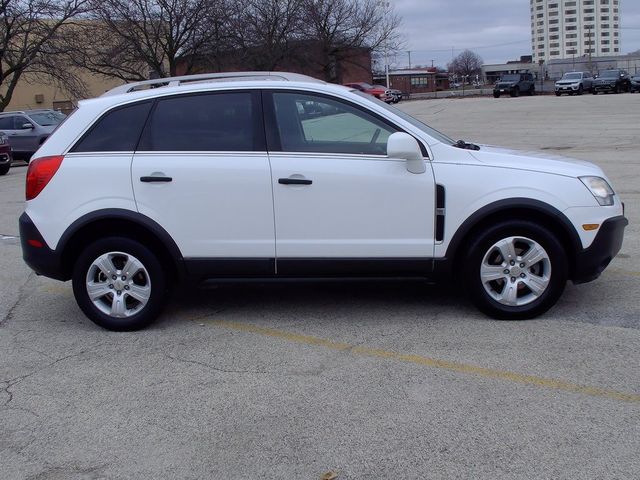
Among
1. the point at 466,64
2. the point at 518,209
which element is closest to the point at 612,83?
the point at 518,209

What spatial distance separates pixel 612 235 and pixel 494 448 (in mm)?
2469

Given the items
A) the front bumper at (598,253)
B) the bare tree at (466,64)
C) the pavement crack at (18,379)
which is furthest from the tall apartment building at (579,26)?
the pavement crack at (18,379)

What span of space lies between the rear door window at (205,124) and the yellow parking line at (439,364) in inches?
54.8

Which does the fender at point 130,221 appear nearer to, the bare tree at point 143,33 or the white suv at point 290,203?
the white suv at point 290,203

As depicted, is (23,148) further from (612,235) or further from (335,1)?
(335,1)

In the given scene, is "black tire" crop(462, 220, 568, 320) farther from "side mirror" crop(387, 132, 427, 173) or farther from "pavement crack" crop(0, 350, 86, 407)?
"pavement crack" crop(0, 350, 86, 407)

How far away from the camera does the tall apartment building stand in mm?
165125

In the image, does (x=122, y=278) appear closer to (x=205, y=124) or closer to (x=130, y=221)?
(x=130, y=221)

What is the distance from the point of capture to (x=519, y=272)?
5465 millimetres

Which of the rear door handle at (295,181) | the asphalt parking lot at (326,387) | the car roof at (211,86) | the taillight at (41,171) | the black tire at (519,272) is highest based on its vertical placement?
the car roof at (211,86)

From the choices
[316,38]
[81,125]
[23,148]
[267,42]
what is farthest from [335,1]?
[81,125]

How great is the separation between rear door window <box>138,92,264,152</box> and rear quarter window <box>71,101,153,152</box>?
0.08m

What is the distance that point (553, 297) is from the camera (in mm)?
5480

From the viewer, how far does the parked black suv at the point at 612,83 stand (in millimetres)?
50719
